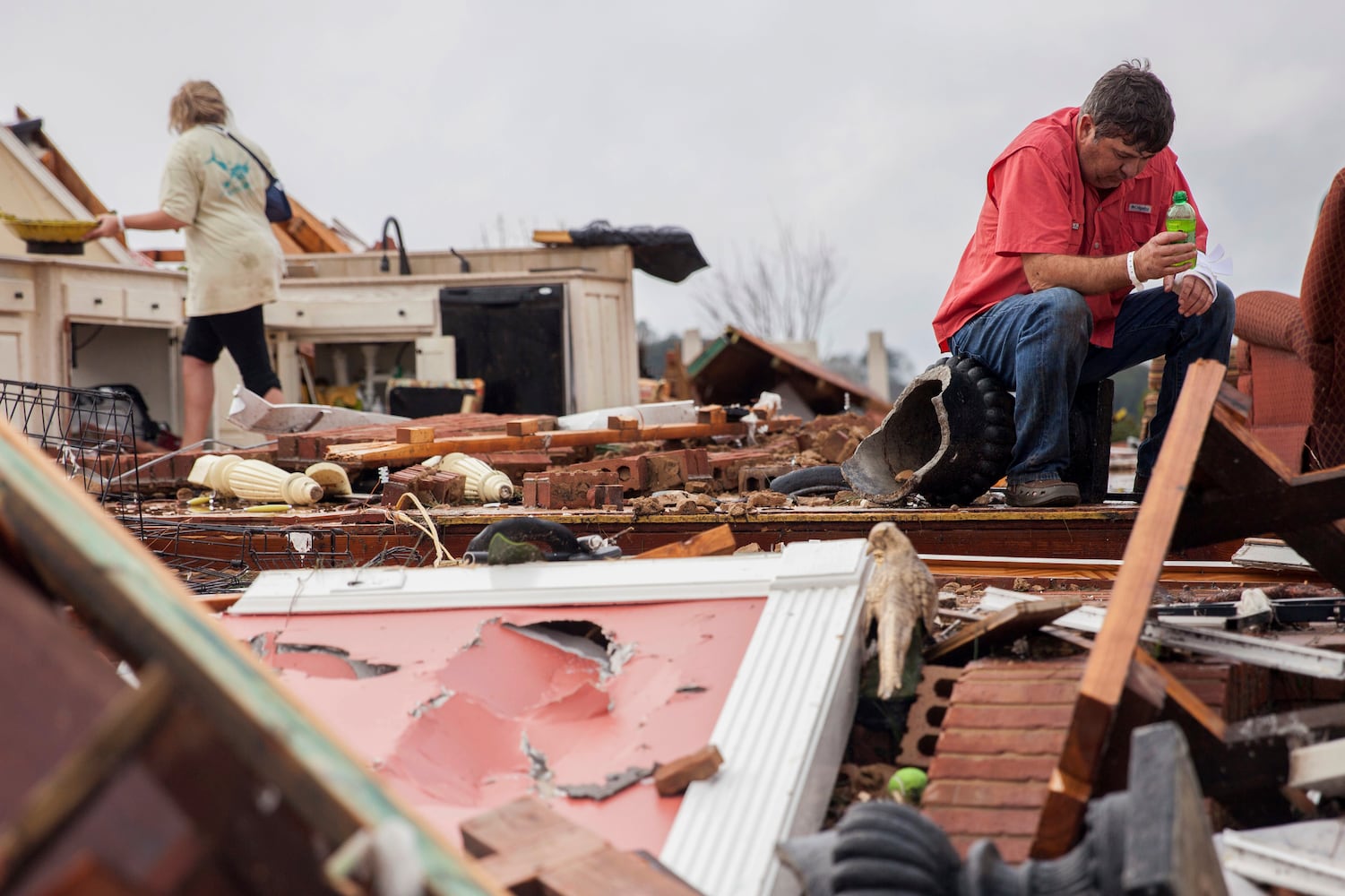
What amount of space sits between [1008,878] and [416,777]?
3.23ft

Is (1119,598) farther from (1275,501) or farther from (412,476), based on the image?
(412,476)

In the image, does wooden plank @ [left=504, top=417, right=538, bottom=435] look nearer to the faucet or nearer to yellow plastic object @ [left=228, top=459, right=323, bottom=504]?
yellow plastic object @ [left=228, top=459, right=323, bottom=504]

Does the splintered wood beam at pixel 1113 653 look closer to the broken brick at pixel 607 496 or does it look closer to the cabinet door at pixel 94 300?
the broken brick at pixel 607 496

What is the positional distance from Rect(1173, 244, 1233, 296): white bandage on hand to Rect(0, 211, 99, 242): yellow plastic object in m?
6.87

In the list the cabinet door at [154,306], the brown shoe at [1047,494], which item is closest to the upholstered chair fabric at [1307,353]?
the brown shoe at [1047,494]

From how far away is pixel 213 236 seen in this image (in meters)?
6.40

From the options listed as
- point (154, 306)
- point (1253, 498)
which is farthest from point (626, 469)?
point (154, 306)

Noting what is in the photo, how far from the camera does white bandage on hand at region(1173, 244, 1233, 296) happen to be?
12.1 ft

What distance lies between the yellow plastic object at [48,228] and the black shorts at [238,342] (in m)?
2.03

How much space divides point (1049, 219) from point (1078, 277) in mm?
204

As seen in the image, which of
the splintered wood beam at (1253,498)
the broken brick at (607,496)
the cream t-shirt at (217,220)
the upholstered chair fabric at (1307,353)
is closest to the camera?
the splintered wood beam at (1253,498)

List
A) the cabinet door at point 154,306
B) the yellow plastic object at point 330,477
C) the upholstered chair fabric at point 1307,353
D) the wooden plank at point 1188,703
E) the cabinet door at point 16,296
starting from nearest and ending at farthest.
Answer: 1. the wooden plank at point 1188,703
2. the upholstered chair fabric at point 1307,353
3. the yellow plastic object at point 330,477
4. the cabinet door at point 16,296
5. the cabinet door at point 154,306

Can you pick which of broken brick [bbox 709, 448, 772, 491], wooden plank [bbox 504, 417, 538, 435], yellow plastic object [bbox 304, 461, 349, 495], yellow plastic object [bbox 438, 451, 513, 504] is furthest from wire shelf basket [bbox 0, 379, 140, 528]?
broken brick [bbox 709, 448, 772, 491]

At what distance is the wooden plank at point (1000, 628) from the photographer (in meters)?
2.26
